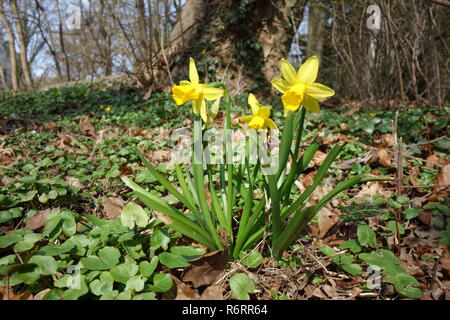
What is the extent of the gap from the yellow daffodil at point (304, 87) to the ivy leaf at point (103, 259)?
36.0 inches

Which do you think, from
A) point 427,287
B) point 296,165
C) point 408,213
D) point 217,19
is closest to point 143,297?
point 296,165

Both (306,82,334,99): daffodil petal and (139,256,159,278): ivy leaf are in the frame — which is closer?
(306,82,334,99): daffodil petal

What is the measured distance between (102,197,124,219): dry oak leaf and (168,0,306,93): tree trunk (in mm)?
3907

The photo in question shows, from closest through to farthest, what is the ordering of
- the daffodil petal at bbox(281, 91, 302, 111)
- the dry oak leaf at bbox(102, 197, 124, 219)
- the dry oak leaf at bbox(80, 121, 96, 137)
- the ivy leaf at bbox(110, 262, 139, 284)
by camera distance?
the daffodil petal at bbox(281, 91, 302, 111) → the ivy leaf at bbox(110, 262, 139, 284) → the dry oak leaf at bbox(102, 197, 124, 219) → the dry oak leaf at bbox(80, 121, 96, 137)

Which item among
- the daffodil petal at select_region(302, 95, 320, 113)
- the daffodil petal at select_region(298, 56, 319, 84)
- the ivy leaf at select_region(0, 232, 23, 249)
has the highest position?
the daffodil petal at select_region(298, 56, 319, 84)

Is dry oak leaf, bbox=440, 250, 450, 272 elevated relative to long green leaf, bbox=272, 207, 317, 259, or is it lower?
lower

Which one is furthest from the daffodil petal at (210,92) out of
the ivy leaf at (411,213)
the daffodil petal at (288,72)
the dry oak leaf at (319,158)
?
the dry oak leaf at (319,158)

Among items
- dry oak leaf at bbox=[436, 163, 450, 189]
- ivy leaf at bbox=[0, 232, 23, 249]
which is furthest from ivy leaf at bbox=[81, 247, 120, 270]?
dry oak leaf at bbox=[436, 163, 450, 189]

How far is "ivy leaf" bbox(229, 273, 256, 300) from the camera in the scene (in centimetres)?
103

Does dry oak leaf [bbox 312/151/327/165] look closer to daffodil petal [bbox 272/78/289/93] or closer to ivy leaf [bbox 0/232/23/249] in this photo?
daffodil petal [bbox 272/78/289/93]

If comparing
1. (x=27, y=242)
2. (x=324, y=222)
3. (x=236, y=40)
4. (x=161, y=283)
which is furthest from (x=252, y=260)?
(x=236, y=40)

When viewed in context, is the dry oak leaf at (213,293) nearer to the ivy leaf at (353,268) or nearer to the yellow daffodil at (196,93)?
the ivy leaf at (353,268)
